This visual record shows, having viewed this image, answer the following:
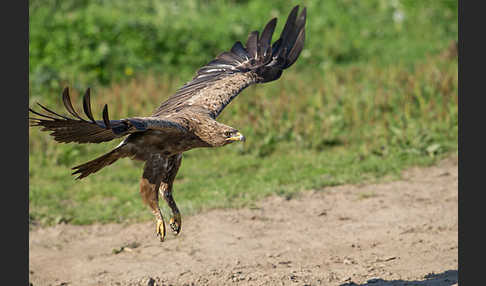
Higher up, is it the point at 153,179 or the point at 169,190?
the point at 153,179

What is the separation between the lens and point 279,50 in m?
7.88

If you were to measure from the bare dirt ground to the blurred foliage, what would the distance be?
494 centimetres

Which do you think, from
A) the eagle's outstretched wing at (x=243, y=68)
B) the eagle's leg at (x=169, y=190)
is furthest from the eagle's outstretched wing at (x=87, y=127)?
the eagle's outstretched wing at (x=243, y=68)

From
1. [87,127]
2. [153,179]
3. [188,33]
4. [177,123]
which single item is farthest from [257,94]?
[87,127]

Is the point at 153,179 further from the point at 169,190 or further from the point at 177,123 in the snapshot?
the point at 177,123

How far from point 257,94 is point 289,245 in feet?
15.9

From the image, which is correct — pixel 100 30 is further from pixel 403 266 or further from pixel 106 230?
pixel 403 266

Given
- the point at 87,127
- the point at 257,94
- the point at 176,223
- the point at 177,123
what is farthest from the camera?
the point at 257,94

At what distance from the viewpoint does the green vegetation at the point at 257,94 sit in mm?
9320

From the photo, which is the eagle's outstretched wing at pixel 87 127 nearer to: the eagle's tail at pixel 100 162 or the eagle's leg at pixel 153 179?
the eagle's tail at pixel 100 162

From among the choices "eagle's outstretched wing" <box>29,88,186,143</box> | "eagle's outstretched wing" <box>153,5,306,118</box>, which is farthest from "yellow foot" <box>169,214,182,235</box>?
"eagle's outstretched wing" <box>29,88,186,143</box>

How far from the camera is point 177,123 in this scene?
5855 mm

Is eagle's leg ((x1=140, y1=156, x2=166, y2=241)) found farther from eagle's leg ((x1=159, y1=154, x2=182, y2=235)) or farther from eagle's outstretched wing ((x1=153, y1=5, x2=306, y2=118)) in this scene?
eagle's outstretched wing ((x1=153, y1=5, x2=306, y2=118))

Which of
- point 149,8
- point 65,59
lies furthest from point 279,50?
point 149,8
